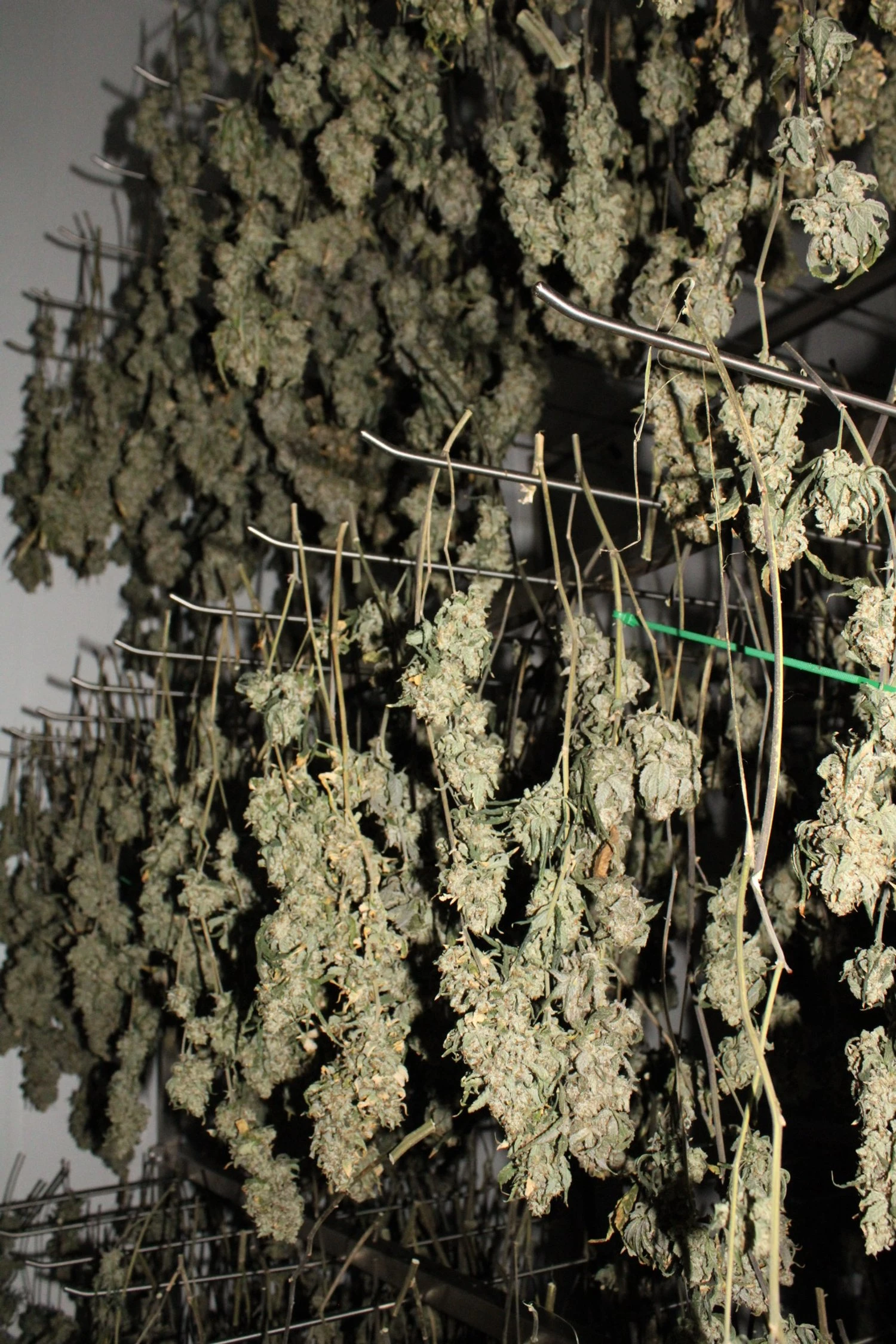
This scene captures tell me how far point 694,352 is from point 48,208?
235cm

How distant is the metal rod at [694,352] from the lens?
72 centimetres

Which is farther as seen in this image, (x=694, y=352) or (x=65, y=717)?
(x=65, y=717)

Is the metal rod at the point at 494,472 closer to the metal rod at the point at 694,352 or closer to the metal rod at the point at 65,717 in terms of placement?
the metal rod at the point at 694,352

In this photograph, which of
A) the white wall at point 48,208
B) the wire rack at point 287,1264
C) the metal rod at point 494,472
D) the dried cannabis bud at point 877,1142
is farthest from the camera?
the white wall at point 48,208

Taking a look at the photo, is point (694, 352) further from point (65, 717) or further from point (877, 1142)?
point (65, 717)

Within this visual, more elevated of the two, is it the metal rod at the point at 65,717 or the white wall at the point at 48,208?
the white wall at the point at 48,208

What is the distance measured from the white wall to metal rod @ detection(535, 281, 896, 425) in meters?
1.93

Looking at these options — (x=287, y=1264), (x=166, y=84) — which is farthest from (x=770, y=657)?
(x=166, y=84)

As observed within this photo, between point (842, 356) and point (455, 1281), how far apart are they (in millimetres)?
2611

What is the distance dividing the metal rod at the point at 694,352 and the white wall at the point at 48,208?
6.34 feet

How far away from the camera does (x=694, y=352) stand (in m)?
0.76

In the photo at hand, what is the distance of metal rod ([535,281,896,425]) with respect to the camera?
28.5 inches

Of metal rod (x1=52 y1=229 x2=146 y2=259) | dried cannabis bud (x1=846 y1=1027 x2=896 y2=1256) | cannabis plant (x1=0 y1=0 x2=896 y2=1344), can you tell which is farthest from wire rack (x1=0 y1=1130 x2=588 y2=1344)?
metal rod (x1=52 y1=229 x2=146 y2=259)

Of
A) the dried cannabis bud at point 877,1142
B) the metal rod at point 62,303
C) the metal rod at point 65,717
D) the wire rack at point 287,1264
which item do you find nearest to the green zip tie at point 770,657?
the dried cannabis bud at point 877,1142
